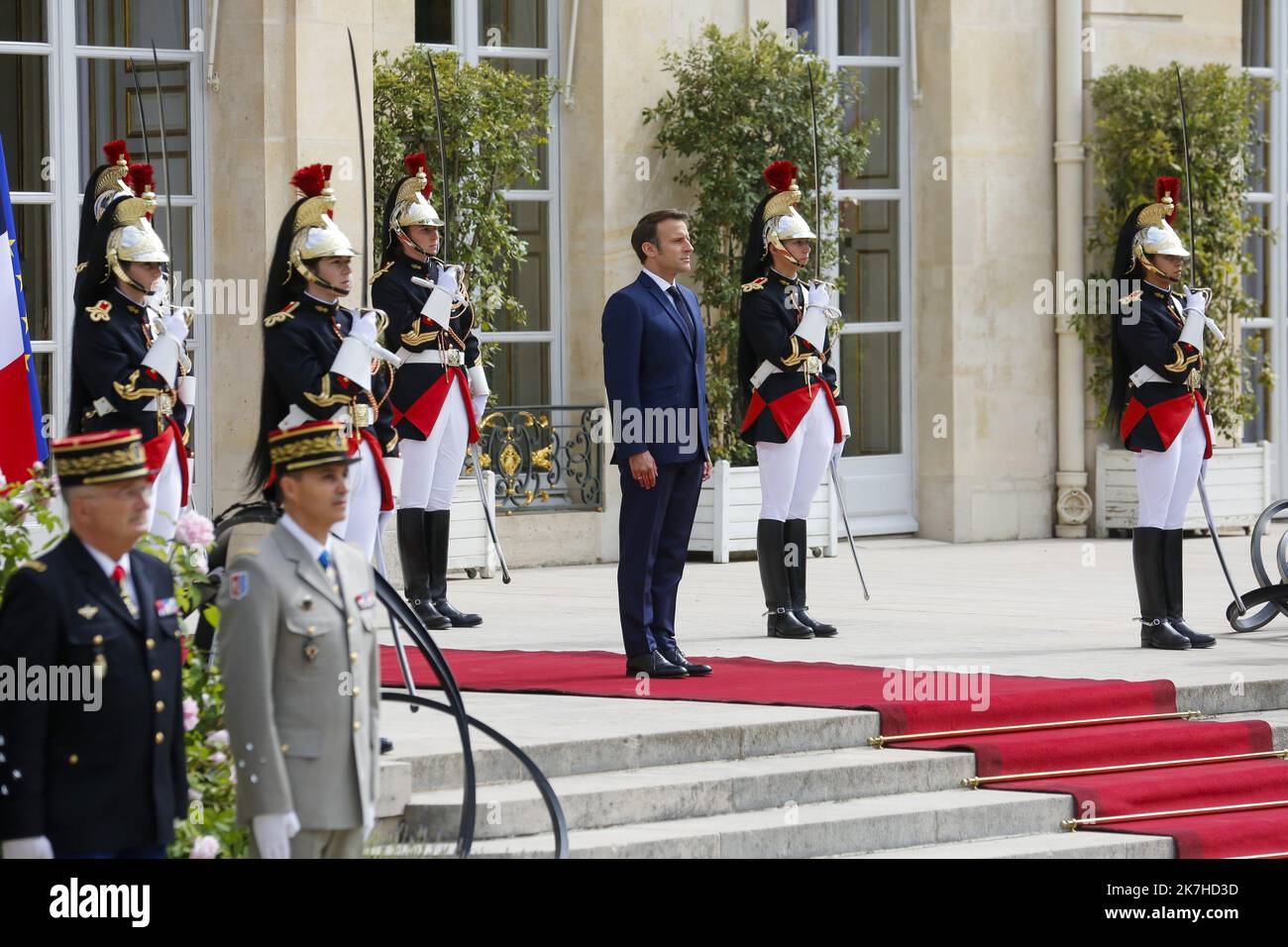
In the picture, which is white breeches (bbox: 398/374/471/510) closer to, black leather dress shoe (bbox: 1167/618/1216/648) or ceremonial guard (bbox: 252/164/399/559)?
ceremonial guard (bbox: 252/164/399/559)

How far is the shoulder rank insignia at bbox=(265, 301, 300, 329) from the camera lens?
7.19 meters

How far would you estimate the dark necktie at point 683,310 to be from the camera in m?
8.61

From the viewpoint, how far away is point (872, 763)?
7332mm

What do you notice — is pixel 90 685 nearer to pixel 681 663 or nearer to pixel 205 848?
Answer: pixel 205 848

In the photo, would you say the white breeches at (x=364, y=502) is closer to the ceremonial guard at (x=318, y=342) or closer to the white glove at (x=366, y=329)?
the ceremonial guard at (x=318, y=342)

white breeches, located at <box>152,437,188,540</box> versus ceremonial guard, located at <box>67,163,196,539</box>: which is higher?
ceremonial guard, located at <box>67,163,196,539</box>

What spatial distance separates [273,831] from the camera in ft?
15.0

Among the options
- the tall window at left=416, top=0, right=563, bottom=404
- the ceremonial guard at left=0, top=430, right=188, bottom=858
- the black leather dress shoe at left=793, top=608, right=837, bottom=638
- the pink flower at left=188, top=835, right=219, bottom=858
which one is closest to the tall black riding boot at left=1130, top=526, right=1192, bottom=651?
the black leather dress shoe at left=793, top=608, right=837, bottom=638

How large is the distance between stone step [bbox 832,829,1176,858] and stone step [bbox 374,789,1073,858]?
0.15 ft

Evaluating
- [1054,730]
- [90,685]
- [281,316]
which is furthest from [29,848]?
[1054,730]

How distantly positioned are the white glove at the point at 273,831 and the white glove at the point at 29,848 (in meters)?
0.42

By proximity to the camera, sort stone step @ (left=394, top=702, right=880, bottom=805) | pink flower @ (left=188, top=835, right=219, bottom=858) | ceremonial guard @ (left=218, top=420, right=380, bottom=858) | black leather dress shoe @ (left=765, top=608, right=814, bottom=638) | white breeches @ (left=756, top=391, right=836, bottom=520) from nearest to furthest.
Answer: ceremonial guard @ (left=218, top=420, right=380, bottom=858), pink flower @ (left=188, top=835, right=219, bottom=858), stone step @ (left=394, top=702, right=880, bottom=805), black leather dress shoe @ (left=765, top=608, right=814, bottom=638), white breeches @ (left=756, top=391, right=836, bottom=520)

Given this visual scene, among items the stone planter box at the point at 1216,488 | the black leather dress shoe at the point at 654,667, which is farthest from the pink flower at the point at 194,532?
the stone planter box at the point at 1216,488
